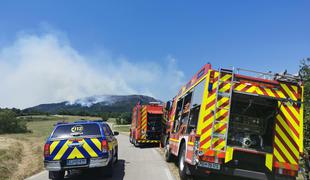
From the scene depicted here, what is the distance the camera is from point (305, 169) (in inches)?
331

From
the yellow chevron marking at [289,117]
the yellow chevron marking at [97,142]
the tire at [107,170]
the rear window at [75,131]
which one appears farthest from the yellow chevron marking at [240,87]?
the tire at [107,170]

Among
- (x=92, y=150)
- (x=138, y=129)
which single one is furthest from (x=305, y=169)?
(x=138, y=129)

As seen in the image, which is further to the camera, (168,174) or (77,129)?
(168,174)

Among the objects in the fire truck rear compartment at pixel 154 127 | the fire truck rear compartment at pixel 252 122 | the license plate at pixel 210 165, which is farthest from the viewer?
the fire truck rear compartment at pixel 154 127

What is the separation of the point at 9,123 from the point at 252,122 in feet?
120

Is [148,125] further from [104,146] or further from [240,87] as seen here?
[240,87]

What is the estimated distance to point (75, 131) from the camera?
8.83 metres

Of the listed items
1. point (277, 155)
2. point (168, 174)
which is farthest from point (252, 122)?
point (168, 174)

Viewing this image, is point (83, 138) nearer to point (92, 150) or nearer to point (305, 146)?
point (92, 150)

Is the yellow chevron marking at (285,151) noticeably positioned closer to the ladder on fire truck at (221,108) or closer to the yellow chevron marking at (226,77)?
the ladder on fire truck at (221,108)

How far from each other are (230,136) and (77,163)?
4334mm

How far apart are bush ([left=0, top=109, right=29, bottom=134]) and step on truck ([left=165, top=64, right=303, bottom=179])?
35.0 meters

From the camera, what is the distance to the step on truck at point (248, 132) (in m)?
7.18

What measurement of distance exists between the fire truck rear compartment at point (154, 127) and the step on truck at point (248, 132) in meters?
12.6
